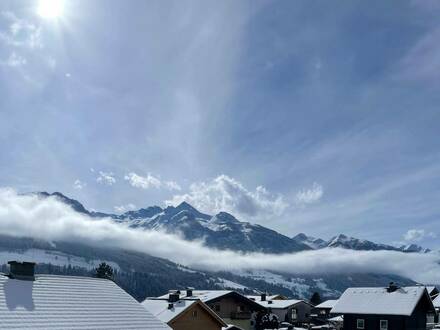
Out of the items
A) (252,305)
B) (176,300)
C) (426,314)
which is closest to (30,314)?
(176,300)

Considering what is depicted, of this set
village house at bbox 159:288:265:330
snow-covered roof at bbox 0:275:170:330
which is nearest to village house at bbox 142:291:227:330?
snow-covered roof at bbox 0:275:170:330

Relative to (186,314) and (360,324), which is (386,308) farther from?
(186,314)

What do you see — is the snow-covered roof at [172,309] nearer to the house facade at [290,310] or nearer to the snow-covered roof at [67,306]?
the snow-covered roof at [67,306]

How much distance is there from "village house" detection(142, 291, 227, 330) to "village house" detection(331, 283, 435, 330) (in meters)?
16.3

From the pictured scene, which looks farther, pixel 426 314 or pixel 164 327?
pixel 426 314

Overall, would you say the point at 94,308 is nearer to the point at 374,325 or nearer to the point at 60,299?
the point at 60,299

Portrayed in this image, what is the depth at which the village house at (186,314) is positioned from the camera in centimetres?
5312

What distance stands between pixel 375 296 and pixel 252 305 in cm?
3474

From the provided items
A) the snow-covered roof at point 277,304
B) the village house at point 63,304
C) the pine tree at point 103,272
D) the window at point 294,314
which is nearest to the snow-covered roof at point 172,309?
the pine tree at point 103,272

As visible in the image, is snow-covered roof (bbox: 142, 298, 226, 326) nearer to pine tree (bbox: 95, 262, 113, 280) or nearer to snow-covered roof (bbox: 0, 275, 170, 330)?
pine tree (bbox: 95, 262, 113, 280)

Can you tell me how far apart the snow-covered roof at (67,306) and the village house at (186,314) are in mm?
20896

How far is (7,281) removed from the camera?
28172 millimetres

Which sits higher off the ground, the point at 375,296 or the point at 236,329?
the point at 375,296

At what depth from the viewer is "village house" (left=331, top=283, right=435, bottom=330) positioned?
58.3 m
